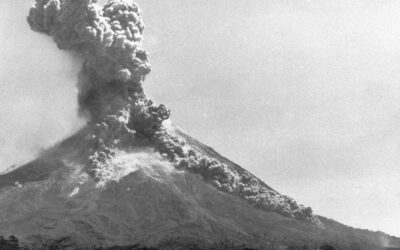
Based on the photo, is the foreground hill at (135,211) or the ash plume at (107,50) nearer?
the foreground hill at (135,211)

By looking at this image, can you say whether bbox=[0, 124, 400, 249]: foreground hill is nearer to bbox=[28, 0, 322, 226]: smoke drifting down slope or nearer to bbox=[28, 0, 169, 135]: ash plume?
bbox=[28, 0, 322, 226]: smoke drifting down slope

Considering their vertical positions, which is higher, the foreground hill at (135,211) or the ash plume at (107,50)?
the ash plume at (107,50)

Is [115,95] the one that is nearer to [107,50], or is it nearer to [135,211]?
[107,50]

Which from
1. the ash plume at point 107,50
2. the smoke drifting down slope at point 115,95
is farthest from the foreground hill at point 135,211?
the ash plume at point 107,50

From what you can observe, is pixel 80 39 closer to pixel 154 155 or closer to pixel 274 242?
pixel 154 155

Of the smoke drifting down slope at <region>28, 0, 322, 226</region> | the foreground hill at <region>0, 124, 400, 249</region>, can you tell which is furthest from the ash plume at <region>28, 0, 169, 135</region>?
the foreground hill at <region>0, 124, 400, 249</region>

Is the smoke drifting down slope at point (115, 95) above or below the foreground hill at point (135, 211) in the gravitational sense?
above

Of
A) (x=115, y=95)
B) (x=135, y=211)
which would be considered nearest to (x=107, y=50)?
(x=115, y=95)

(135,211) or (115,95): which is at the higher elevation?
(115,95)

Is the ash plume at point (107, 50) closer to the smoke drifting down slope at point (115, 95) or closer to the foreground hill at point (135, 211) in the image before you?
the smoke drifting down slope at point (115, 95)
